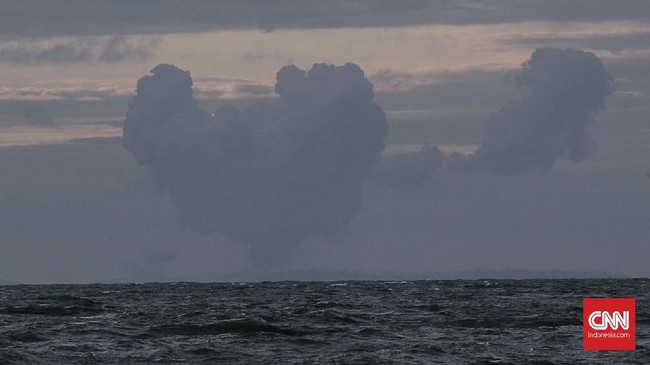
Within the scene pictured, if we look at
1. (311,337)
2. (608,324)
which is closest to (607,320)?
(608,324)

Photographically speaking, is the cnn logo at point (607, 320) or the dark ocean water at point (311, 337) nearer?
the cnn logo at point (607, 320)

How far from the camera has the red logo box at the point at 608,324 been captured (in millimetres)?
33125

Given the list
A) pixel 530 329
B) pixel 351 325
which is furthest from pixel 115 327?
pixel 530 329

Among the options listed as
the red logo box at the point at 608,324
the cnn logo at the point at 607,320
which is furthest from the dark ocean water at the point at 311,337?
the cnn logo at the point at 607,320

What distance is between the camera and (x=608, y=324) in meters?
36.2

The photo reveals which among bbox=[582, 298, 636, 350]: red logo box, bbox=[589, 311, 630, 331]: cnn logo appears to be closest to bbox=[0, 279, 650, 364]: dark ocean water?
bbox=[582, 298, 636, 350]: red logo box

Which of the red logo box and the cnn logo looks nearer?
the red logo box

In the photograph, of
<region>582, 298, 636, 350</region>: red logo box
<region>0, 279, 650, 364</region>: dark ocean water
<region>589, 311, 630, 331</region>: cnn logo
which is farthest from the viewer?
<region>0, 279, 650, 364</region>: dark ocean water

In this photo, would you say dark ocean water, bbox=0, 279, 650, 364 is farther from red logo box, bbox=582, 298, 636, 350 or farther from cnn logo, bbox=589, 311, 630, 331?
cnn logo, bbox=589, 311, 630, 331

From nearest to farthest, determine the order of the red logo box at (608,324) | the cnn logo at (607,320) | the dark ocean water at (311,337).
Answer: the red logo box at (608,324), the cnn logo at (607,320), the dark ocean water at (311,337)

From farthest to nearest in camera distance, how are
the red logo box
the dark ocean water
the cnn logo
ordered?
the dark ocean water < the cnn logo < the red logo box

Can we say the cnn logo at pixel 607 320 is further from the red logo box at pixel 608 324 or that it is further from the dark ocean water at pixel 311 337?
the dark ocean water at pixel 311 337

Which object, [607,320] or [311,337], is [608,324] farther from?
[311,337]

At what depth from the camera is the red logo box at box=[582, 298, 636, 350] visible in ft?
109
